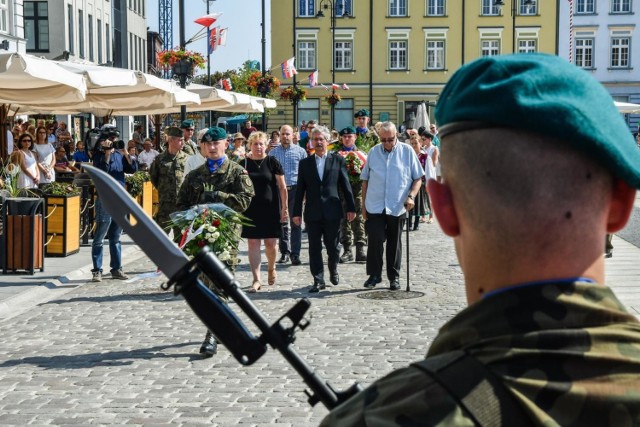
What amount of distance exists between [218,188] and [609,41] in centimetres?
7279

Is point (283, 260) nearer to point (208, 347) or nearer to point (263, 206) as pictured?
point (263, 206)

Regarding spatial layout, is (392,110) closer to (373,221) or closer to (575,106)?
(373,221)

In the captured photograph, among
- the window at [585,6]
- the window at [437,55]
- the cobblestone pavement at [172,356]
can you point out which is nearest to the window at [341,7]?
the window at [437,55]

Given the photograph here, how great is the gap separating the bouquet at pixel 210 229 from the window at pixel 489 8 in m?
72.4

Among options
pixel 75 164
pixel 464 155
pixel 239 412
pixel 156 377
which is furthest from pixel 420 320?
pixel 75 164

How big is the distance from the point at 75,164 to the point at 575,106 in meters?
24.0

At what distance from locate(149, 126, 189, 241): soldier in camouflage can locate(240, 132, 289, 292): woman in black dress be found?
36.8 inches

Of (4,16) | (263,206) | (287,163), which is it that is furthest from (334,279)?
(4,16)

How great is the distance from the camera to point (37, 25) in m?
52.8

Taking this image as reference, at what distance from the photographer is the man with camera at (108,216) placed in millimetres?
14039

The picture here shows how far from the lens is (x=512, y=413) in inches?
54.6

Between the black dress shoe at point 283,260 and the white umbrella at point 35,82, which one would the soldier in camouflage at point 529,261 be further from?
the black dress shoe at point 283,260

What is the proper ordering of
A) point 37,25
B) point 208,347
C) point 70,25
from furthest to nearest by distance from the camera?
point 70,25 → point 37,25 → point 208,347

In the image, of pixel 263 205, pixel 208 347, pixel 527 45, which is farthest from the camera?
pixel 527 45
